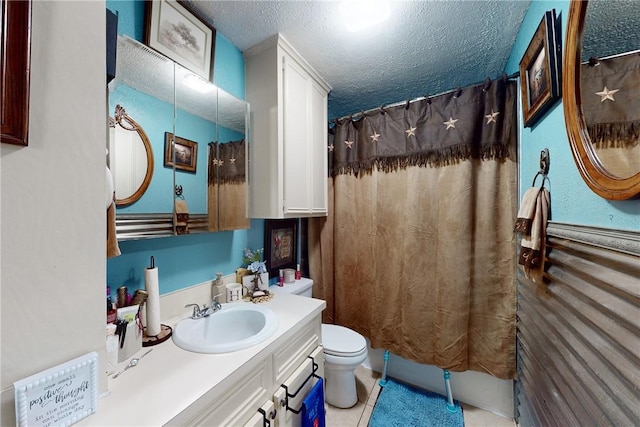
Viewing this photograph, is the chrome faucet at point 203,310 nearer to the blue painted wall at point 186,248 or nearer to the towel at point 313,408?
the blue painted wall at point 186,248

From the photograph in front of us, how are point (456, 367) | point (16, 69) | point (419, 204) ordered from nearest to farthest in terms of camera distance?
point (16, 69), point (456, 367), point (419, 204)

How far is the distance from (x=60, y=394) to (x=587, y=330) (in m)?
1.32

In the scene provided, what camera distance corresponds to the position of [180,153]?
1.15 meters

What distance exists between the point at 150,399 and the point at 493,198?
1.84m

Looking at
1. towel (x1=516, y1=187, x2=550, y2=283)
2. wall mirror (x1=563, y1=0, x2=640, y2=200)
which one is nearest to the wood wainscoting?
towel (x1=516, y1=187, x2=550, y2=283)

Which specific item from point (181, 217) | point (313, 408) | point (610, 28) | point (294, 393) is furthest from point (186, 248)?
point (610, 28)

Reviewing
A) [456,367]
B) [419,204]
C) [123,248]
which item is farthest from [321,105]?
[456,367]

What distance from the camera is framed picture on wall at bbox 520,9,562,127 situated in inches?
33.6

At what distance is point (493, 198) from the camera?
1.43 m

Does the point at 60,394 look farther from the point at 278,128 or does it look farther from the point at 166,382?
the point at 278,128

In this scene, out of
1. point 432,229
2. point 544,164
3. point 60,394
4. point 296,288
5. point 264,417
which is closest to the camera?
point 60,394

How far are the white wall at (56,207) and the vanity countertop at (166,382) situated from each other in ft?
0.44

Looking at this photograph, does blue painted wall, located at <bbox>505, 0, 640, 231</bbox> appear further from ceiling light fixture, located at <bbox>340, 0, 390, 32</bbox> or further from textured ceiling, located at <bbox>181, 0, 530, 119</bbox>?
ceiling light fixture, located at <bbox>340, 0, 390, 32</bbox>

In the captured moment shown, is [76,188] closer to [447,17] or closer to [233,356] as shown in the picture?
[233,356]
